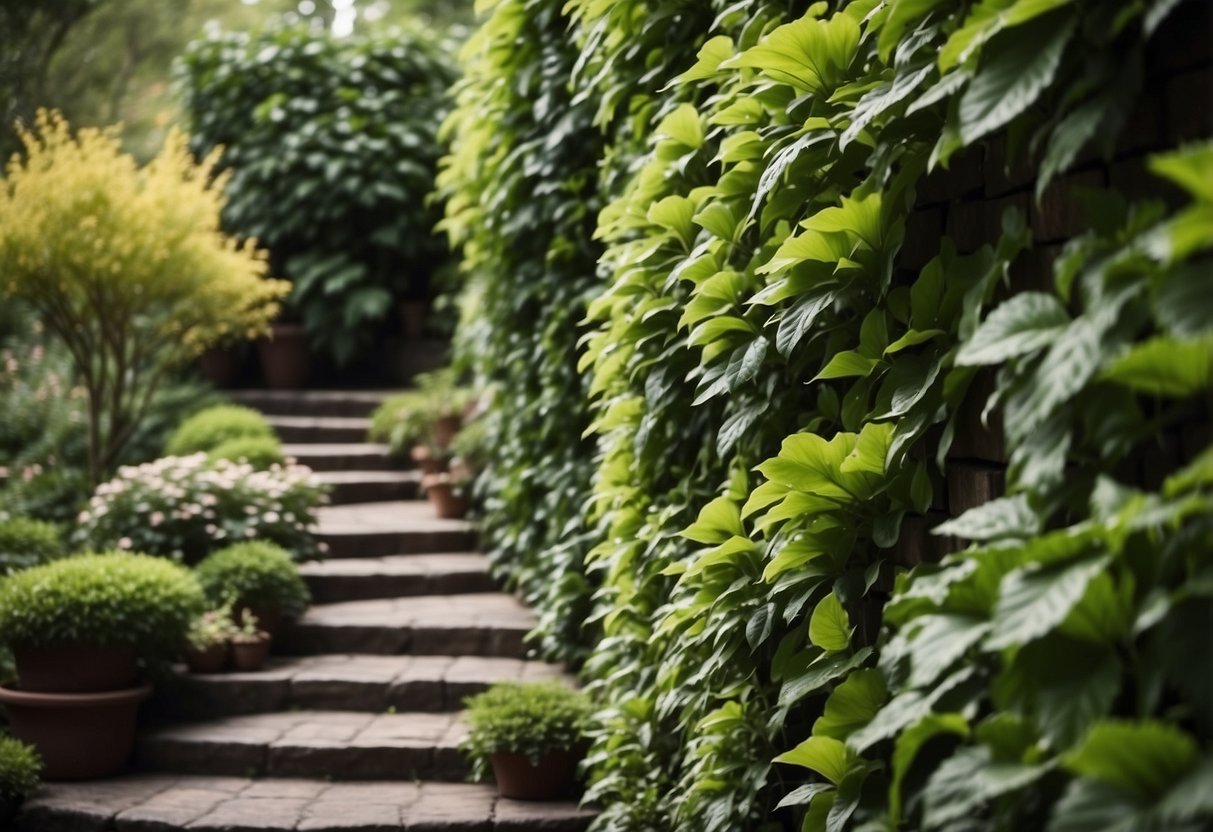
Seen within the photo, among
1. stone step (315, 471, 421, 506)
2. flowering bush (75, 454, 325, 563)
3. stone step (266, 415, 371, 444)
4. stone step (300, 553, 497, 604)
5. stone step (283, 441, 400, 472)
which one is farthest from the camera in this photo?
stone step (266, 415, 371, 444)

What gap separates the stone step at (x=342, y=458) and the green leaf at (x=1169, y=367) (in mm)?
6665

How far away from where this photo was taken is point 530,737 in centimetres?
396

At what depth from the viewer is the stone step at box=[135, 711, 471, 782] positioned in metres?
4.45

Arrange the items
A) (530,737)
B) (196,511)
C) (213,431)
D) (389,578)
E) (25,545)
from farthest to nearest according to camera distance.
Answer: (213,431)
(389,578)
(196,511)
(25,545)
(530,737)

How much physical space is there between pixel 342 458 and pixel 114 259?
73.4 inches

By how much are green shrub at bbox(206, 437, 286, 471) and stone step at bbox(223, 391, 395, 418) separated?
190cm

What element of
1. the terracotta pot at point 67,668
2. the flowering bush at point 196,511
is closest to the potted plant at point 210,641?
the terracotta pot at point 67,668

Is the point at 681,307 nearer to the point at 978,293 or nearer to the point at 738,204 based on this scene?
the point at 738,204

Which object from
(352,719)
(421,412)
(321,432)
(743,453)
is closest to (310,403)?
(321,432)

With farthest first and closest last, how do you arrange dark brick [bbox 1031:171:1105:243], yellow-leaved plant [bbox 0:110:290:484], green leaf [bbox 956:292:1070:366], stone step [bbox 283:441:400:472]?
stone step [bbox 283:441:400:472], yellow-leaved plant [bbox 0:110:290:484], dark brick [bbox 1031:171:1105:243], green leaf [bbox 956:292:1070:366]

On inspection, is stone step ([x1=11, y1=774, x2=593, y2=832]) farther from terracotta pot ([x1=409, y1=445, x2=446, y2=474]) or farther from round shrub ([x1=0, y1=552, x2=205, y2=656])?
terracotta pot ([x1=409, y1=445, x2=446, y2=474])

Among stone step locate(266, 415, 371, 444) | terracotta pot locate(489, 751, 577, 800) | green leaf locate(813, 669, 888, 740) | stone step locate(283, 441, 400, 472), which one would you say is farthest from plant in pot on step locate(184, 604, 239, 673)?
green leaf locate(813, 669, 888, 740)

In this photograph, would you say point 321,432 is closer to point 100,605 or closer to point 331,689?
point 331,689

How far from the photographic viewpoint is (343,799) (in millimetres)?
4188
